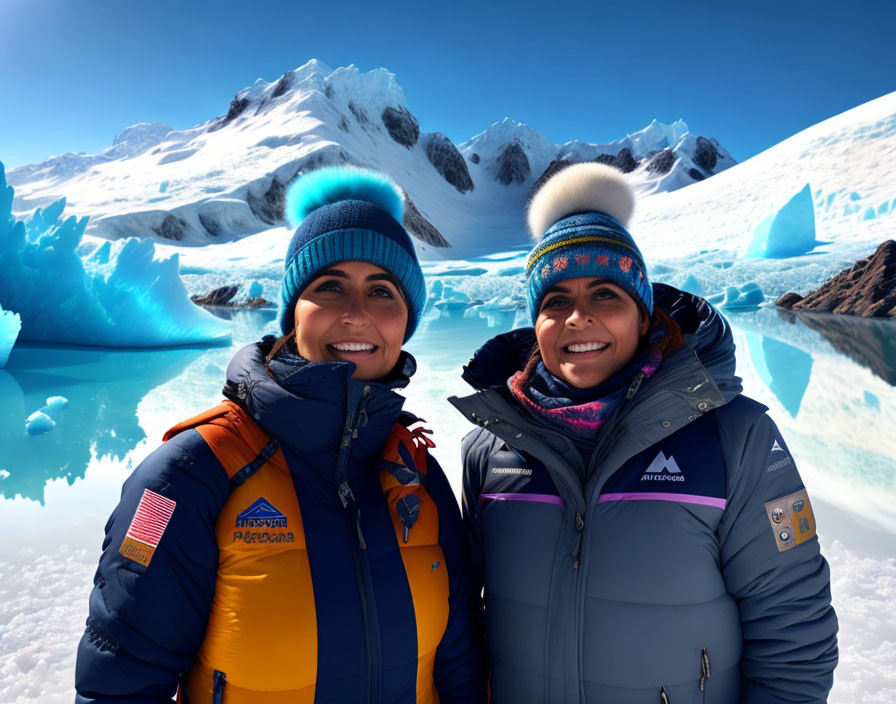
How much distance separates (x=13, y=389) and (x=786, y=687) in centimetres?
738

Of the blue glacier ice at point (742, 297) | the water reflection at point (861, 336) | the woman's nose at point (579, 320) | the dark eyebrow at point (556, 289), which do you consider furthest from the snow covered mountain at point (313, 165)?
the woman's nose at point (579, 320)

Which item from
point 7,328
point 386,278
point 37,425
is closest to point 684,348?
point 386,278

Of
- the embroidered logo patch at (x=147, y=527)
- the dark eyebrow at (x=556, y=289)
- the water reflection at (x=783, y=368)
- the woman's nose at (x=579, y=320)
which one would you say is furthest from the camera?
Answer: the water reflection at (x=783, y=368)

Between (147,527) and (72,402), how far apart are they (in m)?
5.58

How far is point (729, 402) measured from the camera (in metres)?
1.15

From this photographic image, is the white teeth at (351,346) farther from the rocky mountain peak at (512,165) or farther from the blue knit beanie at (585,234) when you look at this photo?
the rocky mountain peak at (512,165)

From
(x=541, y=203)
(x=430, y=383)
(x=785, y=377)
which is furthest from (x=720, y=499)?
(x=785, y=377)

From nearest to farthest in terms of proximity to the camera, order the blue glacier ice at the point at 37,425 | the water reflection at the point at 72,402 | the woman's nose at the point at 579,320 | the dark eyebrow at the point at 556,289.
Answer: the woman's nose at the point at 579,320
the dark eyebrow at the point at 556,289
the water reflection at the point at 72,402
the blue glacier ice at the point at 37,425

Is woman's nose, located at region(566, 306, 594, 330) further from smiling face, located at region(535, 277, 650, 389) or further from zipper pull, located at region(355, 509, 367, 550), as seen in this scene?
zipper pull, located at region(355, 509, 367, 550)

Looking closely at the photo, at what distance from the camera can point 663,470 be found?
1106mm

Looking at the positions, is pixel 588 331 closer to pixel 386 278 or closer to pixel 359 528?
pixel 386 278

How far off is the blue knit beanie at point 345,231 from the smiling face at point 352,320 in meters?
0.03

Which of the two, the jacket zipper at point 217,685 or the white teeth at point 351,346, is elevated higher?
the white teeth at point 351,346

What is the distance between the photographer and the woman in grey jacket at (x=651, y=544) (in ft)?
3.43
